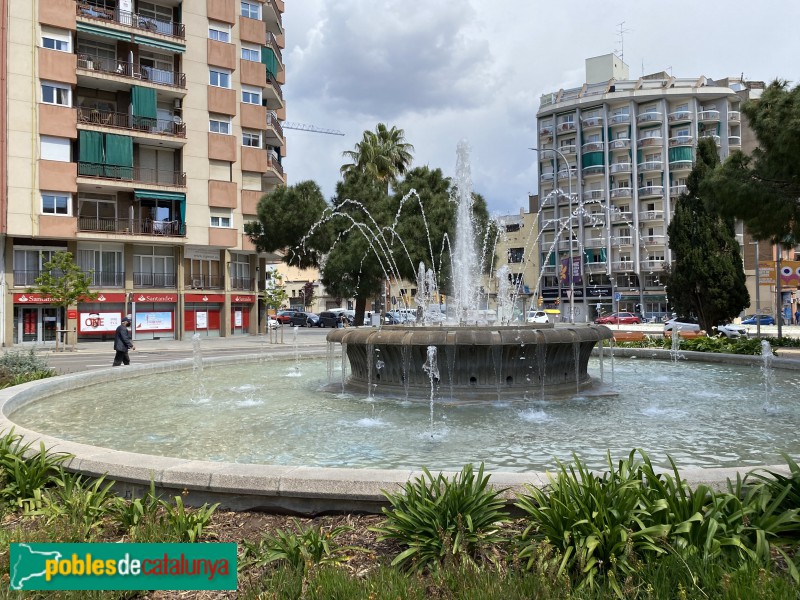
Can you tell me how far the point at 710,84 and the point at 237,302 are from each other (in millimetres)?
58625

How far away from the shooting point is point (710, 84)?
71.5m

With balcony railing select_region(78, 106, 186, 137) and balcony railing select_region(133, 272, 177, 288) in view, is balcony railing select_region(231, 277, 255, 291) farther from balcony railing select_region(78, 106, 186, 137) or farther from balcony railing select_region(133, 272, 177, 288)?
balcony railing select_region(78, 106, 186, 137)

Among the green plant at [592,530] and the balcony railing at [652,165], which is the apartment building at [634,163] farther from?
the green plant at [592,530]

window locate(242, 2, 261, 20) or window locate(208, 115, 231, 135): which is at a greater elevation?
window locate(242, 2, 261, 20)

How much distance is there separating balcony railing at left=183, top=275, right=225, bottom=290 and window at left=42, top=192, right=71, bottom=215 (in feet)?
27.3

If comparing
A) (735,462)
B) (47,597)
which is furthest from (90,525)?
(735,462)

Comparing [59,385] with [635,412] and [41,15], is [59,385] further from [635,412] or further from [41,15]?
[41,15]

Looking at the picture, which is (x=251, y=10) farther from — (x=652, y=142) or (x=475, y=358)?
(x=652, y=142)

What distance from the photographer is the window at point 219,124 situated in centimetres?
4144

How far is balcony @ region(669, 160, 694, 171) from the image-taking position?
68438mm

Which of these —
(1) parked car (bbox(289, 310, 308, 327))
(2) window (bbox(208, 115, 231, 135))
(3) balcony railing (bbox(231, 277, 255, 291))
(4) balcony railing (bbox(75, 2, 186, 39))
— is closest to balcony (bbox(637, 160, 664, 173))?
(1) parked car (bbox(289, 310, 308, 327))

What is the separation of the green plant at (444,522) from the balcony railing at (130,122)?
38.0 metres

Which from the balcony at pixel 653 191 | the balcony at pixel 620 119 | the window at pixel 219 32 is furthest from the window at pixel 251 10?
the balcony at pixel 653 191

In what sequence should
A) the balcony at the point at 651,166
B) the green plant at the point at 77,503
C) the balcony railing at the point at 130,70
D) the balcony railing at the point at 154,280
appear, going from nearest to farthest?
1. the green plant at the point at 77,503
2. the balcony railing at the point at 130,70
3. the balcony railing at the point at 154,280
4. the balcony at the point at 651,166
